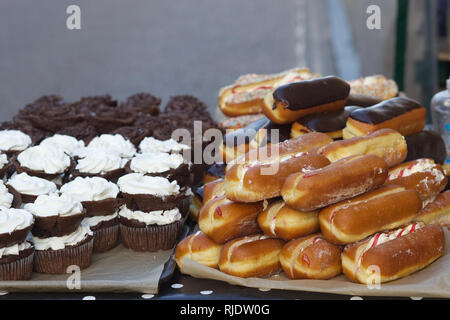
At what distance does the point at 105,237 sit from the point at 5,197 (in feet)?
1.31

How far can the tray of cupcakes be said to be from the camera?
1.86m

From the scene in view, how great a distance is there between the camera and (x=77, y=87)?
28.1 feet

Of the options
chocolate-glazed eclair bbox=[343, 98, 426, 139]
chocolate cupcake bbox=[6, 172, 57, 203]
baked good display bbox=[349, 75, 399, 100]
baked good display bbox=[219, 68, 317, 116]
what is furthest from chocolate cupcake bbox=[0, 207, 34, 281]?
baked good display bbox=[349, 75, 399, 100]

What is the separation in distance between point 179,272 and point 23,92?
711cm

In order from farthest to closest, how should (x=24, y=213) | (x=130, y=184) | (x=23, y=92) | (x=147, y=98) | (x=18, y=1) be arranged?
(x=18, y=1), (x=23, y=92), (x=147, y=98), (x=130, y=184), (x=24, y=213)

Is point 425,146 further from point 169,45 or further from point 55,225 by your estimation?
point 169,45

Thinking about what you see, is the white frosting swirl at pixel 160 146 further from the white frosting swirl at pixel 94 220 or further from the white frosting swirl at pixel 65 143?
the white frosting swirl at pixel 94 220

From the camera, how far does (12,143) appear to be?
2.67 metres

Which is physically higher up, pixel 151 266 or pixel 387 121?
pixel 387 121

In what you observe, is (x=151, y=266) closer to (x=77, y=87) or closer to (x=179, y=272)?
(x=179, y=272)

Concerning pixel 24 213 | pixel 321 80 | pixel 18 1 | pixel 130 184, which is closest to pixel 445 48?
pixel 321 80

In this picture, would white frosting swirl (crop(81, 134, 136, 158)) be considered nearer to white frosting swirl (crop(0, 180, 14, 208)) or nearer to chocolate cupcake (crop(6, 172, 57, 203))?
chocolate cupcake (crop(6, 172, 57, 203))

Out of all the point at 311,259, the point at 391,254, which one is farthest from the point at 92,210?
the point at 391,254
